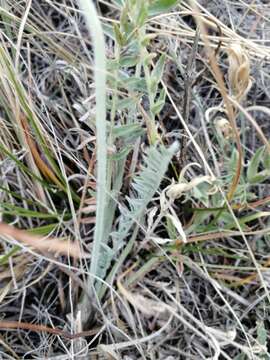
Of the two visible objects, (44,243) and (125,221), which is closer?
(44,243)

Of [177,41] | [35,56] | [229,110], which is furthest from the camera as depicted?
[35,56]

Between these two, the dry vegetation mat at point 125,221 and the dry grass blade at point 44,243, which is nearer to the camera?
the dry grass blade at point 44,243

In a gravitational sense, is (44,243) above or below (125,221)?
above

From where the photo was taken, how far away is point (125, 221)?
Answer: 2.78 feet

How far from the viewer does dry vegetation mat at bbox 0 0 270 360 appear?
0.86 meters

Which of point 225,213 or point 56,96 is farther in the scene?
point 56,96

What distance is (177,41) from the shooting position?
0.95 meters

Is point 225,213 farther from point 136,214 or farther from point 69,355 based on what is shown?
point 69,355

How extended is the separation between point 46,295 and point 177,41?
50cm

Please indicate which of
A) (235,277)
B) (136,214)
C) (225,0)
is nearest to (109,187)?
(136,214)

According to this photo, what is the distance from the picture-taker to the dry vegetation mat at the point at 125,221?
33.8 inches

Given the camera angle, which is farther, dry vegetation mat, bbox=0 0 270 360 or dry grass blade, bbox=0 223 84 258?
dry vegetation mat, bbox=0 0 270 360

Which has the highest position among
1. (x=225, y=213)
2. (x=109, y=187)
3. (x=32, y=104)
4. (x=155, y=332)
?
(x=32, y=104)

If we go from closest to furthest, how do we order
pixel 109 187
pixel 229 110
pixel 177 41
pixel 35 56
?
pixel 229 110 < pixel 109 187 < pixel 177 41 < pixel 35 56
